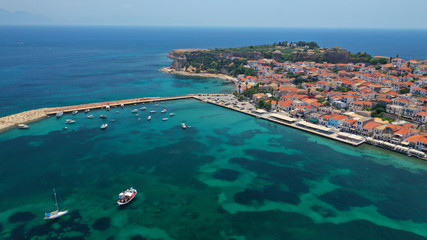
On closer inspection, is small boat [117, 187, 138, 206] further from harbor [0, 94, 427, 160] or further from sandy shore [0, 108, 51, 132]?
sandy shore [0, 108, 51, 132]

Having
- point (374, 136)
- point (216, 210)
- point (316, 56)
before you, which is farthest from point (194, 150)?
point (316, 56)

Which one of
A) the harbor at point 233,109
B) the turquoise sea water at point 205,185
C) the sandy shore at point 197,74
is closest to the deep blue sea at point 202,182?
the turquoise sea water at point 205,185

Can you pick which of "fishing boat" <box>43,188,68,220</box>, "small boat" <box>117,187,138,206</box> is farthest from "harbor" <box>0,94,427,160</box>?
"small boat" <box>117,187,138,206</box>

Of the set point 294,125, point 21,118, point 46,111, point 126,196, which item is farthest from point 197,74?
point 126,196

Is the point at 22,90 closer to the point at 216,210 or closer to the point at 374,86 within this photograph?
the point at 216,210

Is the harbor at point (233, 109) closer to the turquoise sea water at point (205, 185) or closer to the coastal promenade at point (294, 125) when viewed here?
the coastal promenade at point (294, 125)

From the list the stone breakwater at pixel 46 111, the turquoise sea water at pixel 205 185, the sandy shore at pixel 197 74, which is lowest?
the turquoise sea water at pixel 205 185
